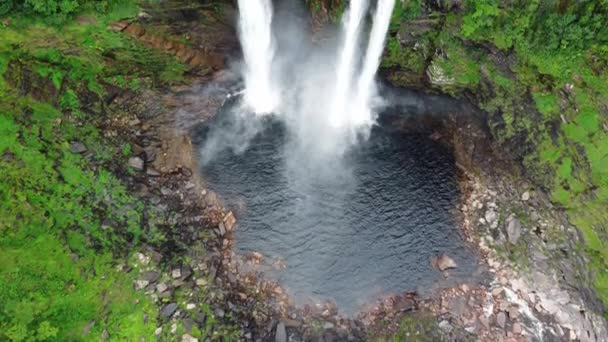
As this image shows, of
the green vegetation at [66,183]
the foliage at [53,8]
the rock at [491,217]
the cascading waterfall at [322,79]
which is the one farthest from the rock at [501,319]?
the foliage at [53,8]

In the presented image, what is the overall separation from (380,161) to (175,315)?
11181mm

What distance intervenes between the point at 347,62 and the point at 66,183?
14523 mm

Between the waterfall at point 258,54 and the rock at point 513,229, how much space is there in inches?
491

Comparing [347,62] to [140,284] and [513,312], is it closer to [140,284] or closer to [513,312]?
[513,312]

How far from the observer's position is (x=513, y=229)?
696 inches

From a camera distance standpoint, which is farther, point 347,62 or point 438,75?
point 347,62

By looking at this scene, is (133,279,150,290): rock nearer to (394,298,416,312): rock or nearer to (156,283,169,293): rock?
(156,283,169,293): rock

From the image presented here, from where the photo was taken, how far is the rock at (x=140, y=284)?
15.4m

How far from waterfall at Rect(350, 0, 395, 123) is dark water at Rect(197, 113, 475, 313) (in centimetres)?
191

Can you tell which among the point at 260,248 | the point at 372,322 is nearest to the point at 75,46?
the point at 260,248

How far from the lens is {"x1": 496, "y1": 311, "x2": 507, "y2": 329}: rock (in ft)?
50.6

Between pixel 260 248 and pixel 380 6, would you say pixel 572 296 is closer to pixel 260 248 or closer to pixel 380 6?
pixel 260 248

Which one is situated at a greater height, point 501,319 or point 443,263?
point 443,263

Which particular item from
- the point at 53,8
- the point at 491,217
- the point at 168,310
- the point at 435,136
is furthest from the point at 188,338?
the point at 435,136
